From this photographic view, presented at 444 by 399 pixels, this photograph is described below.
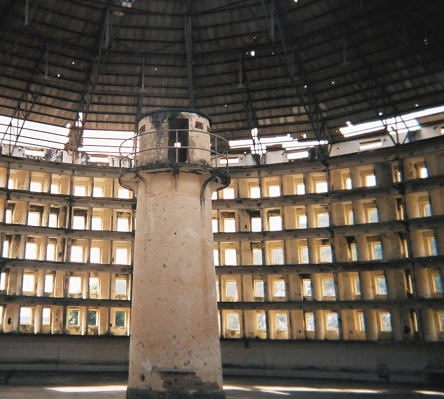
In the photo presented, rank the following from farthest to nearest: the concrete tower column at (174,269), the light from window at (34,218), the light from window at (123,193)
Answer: the light from window at (123,193) → the light from window at (34,218) → the concrete tower column at (174,269)

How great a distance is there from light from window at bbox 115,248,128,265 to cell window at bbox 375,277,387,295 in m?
16.7

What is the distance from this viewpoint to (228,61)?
111ft

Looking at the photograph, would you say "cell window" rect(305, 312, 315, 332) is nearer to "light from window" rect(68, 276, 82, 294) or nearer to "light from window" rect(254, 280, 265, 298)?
"light from window" rect(254, 280, 265, 298)

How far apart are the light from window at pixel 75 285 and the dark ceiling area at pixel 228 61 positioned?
11017 mm

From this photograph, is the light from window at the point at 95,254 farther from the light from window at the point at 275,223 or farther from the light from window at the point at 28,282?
the light from window at the point at 275,223

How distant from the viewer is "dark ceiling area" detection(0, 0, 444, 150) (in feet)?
97.1

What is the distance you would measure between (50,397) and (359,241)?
19.7 meters

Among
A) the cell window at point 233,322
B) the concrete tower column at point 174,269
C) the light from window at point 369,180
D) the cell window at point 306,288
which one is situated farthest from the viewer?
the cell window at point 233,322

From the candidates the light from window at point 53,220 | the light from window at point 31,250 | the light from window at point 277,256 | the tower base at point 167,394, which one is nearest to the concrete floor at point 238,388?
the tower base at point 167,394

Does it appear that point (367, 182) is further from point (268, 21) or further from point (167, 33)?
point (167, 33)

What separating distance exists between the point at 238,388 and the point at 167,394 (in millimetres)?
9741

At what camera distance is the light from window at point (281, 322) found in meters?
32.8

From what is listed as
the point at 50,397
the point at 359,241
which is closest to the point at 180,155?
the point at 50,397

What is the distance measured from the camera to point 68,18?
3003cm
